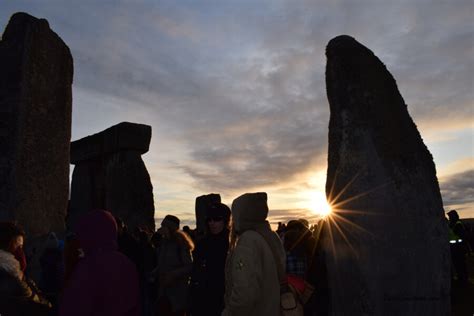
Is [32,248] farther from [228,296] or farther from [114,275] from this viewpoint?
[114,275]

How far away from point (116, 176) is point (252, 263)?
1208cm

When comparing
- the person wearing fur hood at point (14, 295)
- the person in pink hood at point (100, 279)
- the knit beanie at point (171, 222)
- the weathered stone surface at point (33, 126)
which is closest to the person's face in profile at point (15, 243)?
the person wearing fur hood at point (14, 295)

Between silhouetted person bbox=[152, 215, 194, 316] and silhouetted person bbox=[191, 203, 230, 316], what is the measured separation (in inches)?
41.2

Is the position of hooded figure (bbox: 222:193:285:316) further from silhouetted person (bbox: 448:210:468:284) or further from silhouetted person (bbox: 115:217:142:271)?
silhouetted person (bbox: 448:210:468:284)

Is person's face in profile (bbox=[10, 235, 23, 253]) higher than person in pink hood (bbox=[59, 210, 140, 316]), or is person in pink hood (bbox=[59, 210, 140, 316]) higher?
person's face in profile (bbox=[10, 235, 23, 253])

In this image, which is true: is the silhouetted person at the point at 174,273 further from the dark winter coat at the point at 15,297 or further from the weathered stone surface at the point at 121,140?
the weathered stone surface at the point at 121,140

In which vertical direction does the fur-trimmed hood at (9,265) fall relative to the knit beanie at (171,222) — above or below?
below

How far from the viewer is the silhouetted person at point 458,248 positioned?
8.89 meters

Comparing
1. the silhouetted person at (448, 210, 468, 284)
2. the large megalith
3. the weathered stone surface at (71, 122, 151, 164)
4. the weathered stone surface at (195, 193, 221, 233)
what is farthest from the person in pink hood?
the weathered stone surface at (195, 193, 221, 233)

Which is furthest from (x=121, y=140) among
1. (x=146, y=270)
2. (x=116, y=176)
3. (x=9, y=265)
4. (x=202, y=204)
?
(x=9, y=265)

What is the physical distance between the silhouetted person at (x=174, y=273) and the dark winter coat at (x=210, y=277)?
40.0 inches

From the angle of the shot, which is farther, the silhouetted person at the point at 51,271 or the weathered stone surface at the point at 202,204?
the weathered stone surface at the point at 202,204

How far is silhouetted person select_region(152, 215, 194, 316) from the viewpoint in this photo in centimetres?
499

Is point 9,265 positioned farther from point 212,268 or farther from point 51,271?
point 51,271
